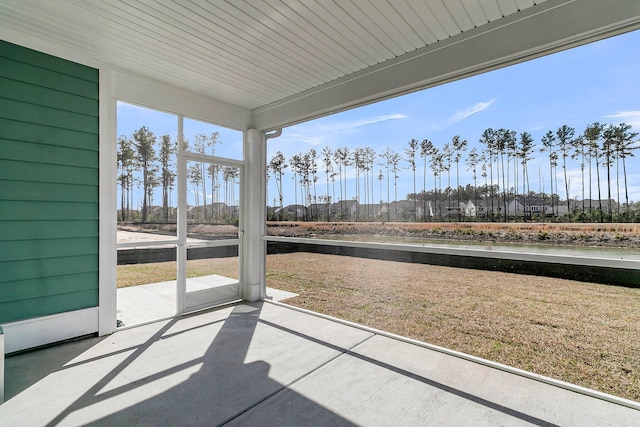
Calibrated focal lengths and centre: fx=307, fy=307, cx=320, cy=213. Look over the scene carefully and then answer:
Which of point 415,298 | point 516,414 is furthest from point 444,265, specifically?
point 516,414

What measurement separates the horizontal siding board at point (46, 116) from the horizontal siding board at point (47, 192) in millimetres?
577

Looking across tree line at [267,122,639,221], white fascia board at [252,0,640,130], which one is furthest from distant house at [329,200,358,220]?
white fascia board at [252,0,640,130]

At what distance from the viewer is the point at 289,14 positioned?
2406mm

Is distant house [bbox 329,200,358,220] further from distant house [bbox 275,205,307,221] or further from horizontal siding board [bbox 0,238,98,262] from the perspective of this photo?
horizontal siding board [bbox 0,238,98,262]

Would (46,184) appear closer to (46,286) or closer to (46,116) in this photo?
(46,116)

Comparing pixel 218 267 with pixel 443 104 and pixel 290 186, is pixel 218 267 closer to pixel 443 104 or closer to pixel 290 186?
pixel 290 186

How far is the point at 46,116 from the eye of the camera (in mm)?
2922

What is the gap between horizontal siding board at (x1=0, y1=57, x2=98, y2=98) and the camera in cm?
272

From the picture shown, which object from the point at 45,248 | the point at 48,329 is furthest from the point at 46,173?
the point at 48,329

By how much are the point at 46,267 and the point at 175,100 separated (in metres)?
2.26

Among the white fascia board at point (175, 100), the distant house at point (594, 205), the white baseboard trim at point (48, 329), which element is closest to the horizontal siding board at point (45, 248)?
the white baseboard trim at point (48, 329)

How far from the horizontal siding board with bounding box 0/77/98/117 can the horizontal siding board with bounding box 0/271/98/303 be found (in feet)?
5.43

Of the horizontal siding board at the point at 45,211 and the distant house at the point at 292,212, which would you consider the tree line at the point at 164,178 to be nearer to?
the horizontal siding board at the point at 45,211

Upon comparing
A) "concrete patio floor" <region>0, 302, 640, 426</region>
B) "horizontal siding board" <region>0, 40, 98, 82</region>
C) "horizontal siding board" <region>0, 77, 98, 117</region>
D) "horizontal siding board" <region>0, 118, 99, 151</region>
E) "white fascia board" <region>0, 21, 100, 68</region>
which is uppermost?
"white fascia board" <region>0, 21, 100, 68</region>
